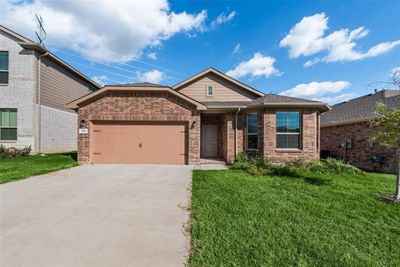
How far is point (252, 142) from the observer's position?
11.3 meters

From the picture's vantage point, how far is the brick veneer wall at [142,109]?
1080 centimetres

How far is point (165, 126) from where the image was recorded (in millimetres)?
11039

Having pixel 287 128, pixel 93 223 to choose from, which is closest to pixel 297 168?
pixel 287 128

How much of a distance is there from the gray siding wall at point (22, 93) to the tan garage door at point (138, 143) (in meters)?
4.91

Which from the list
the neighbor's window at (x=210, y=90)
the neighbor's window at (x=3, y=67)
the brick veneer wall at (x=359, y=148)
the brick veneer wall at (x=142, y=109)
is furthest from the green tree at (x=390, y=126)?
the neighbor's window at (x=3, y=67)

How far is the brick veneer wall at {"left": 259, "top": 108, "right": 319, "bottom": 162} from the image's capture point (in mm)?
10562

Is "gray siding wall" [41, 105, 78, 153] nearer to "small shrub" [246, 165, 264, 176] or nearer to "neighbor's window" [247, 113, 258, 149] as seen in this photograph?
"neighbor's window" [247, 113, 258, 149]

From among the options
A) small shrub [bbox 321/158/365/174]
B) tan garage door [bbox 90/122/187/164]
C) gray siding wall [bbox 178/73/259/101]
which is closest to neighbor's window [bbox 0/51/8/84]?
tan garage door [bbox 90/122/187/164]

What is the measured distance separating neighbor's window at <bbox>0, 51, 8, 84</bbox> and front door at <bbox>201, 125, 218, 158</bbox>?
39.7 ft

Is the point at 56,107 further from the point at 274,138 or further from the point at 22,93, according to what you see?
the point at 274,138

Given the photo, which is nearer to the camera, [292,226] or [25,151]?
[292,226]

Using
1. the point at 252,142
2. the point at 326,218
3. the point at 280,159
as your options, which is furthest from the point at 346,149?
the point at 326,218

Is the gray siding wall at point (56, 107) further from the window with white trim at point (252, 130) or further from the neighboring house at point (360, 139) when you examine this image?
the neighboring house at point (360, 139)

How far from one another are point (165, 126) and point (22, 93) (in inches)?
354
